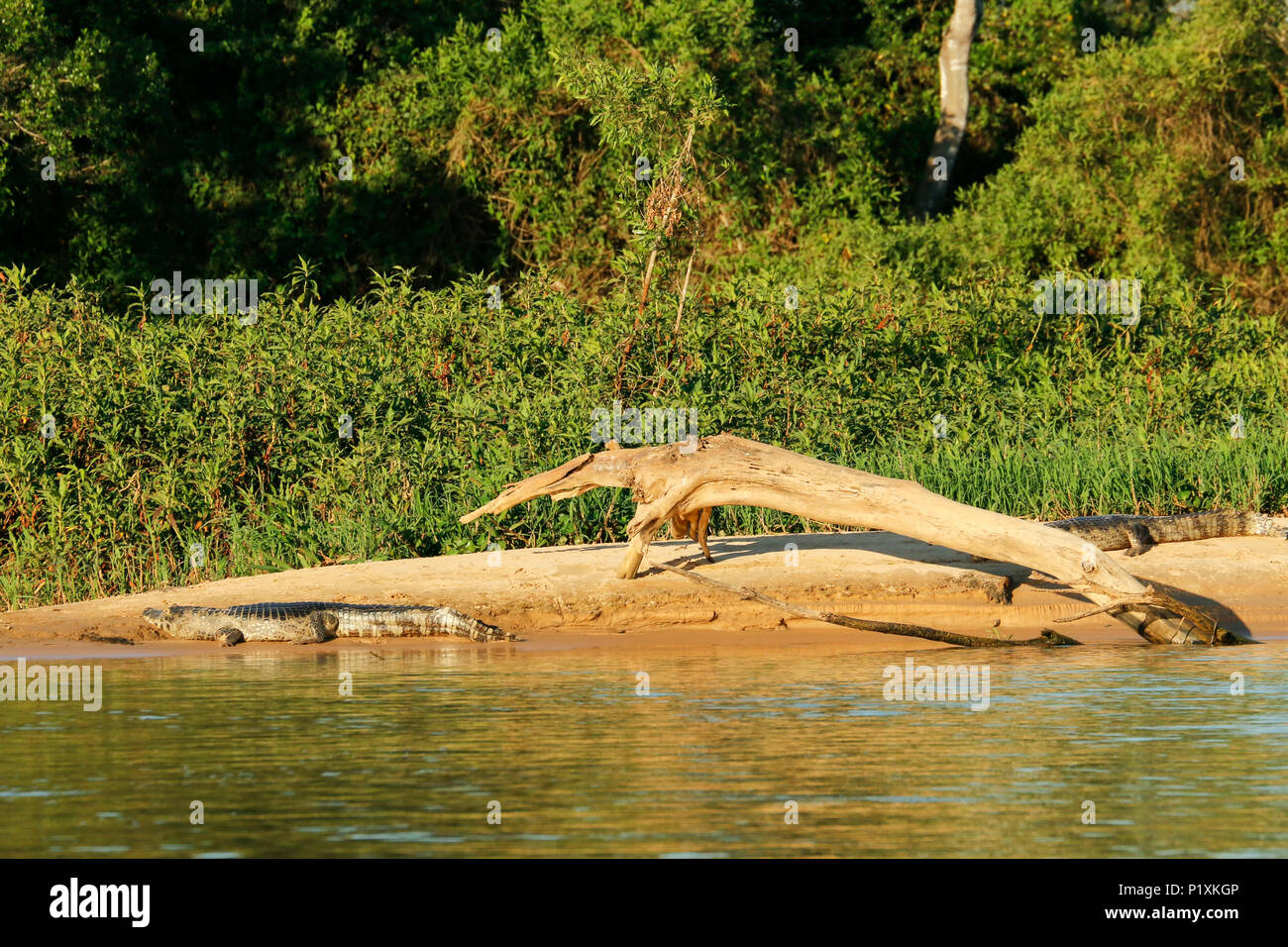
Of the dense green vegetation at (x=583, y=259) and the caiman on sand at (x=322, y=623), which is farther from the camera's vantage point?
the dense green vegetation at (x=583, y=259)

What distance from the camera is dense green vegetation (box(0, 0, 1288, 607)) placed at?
46.1 feet

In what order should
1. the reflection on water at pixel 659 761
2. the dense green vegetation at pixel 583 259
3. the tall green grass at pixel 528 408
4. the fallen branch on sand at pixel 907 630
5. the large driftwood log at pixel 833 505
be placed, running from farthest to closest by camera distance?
the dense green vegetation at pixel 583 259, the tall green grass at pixel 528 408, the fallen branch on sand at pixel 907 630, the large driftwood log at pixel 833 505, the reflection on water at pixel 659 761

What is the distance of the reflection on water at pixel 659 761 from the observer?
6.04m

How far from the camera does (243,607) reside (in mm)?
11742

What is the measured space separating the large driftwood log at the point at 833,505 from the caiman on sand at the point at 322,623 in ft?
2.53

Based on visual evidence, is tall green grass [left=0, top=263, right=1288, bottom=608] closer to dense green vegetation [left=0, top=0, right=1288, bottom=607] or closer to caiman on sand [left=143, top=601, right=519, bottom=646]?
dense green vegetation [left=0, top=0, right=1288, bottom=607]

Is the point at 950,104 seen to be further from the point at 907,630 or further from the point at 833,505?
the point at 833,505

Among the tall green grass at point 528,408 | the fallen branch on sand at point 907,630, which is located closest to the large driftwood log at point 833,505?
the fallen branch on sand at point 907,630

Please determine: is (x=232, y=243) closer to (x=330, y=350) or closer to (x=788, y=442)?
(x=330, y=350)

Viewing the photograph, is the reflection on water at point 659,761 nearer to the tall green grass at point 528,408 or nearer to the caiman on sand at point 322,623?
the caiman on sand at point 322,623

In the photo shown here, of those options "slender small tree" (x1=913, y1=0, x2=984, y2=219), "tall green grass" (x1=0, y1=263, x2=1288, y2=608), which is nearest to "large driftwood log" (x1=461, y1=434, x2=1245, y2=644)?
"tall green grass" (x1=0, y1=263, x2=1288, y2=608)

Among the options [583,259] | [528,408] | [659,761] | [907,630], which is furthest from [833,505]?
[583,259]
